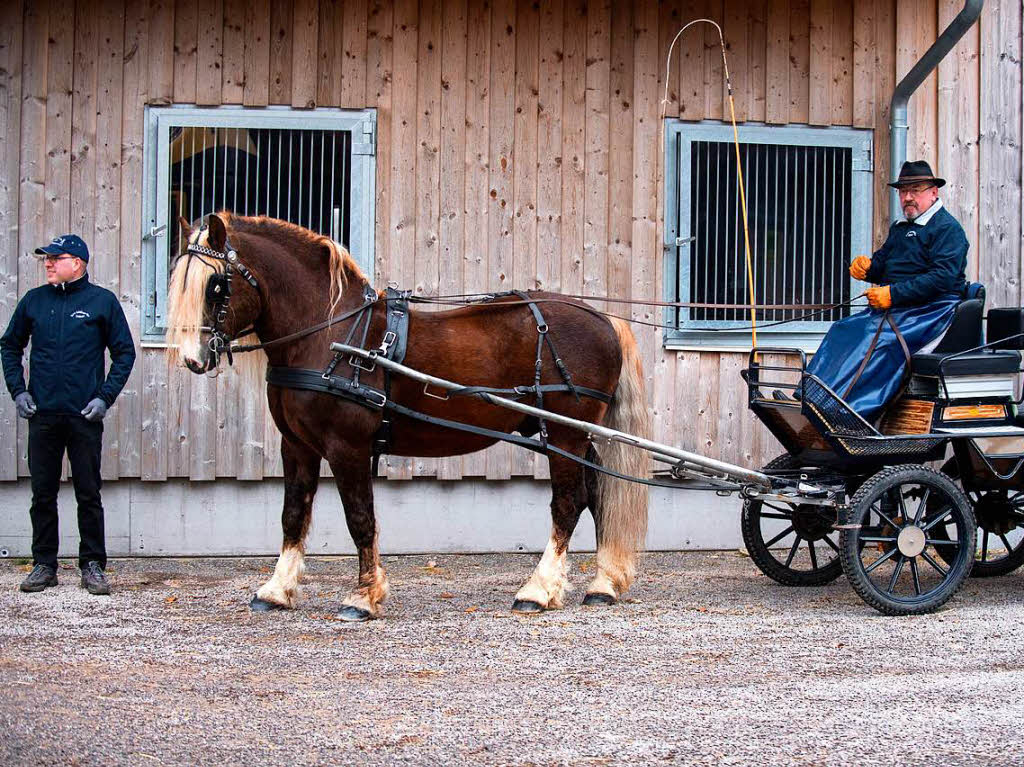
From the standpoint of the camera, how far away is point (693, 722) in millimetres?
4461

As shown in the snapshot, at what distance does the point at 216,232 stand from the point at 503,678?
104 inches

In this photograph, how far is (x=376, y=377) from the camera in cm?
642

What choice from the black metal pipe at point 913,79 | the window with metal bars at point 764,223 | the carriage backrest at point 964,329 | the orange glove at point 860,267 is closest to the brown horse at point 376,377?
the orange glove at point 860,267

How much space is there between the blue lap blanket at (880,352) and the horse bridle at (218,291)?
3.17 m

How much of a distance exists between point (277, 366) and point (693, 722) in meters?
3.01

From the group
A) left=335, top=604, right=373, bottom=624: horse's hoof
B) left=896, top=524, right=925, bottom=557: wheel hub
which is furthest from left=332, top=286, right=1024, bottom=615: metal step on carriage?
left=335, top=604, right=373, bottom=624: horse's hoof

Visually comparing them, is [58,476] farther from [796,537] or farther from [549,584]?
[796,537]

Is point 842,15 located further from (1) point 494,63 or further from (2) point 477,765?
(2) point 477,765

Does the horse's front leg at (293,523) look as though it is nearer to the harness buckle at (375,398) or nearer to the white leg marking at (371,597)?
the white leg marking at (371,597)

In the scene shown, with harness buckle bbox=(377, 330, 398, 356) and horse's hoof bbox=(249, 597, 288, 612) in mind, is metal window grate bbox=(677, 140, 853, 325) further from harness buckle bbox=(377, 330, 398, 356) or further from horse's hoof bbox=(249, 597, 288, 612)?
horse's hoof bbox=(249, 597, 288, 612)

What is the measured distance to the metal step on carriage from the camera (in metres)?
6.44

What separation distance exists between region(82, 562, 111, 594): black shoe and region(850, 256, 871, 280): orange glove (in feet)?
15.0

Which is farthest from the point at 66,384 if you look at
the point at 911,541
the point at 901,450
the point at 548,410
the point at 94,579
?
the point at 911,541

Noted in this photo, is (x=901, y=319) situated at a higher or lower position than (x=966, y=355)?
higher
